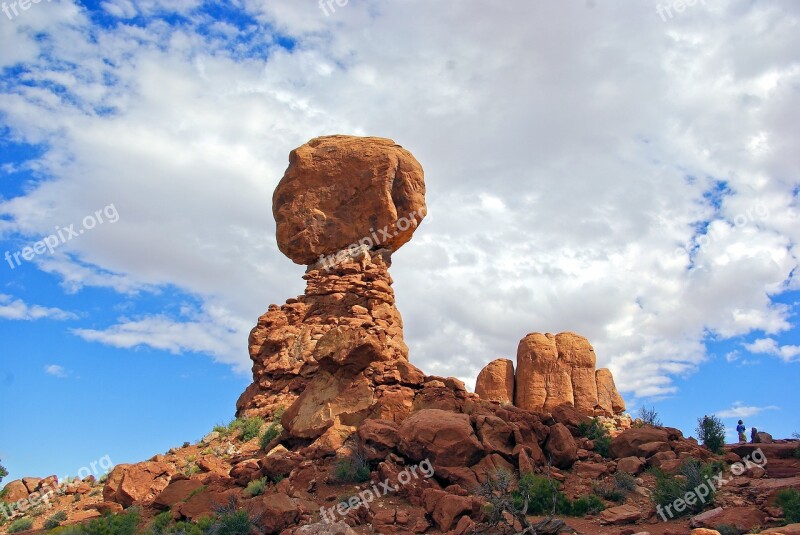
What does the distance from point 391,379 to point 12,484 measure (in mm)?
14719

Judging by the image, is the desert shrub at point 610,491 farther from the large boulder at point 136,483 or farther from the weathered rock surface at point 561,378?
the large boulder at point 136,483

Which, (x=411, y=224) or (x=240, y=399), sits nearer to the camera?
(x=240, y=399)

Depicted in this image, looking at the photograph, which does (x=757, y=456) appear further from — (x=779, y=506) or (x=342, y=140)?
(x=342, y=140)

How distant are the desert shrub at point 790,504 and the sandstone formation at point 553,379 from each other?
1040 centimetres

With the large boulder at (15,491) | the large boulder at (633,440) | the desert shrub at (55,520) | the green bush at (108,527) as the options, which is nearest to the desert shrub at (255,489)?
the green bush at (108,527)

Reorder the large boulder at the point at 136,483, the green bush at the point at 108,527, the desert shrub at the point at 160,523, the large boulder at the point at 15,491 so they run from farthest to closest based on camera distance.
A: 1. the large boulder at the point at 15,491
2. the large boulder at the point at 136,483
3. the green bush at the point at 108,527
4. the desert shrub at the point at 160,523

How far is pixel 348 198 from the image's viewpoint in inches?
1129

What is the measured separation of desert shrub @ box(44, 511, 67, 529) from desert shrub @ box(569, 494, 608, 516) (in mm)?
14851

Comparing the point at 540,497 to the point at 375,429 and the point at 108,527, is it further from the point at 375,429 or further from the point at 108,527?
the point at 108,527

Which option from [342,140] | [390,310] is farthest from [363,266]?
[342,140]

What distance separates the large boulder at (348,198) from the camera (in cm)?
2816

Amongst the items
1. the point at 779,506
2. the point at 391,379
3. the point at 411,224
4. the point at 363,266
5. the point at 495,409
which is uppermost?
the point at 411,224

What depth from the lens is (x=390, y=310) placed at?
25.3 metres

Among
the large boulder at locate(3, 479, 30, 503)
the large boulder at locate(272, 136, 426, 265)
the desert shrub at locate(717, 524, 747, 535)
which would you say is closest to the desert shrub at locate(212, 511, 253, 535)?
the desert shrub at locate(717, 524, 747, 535)
